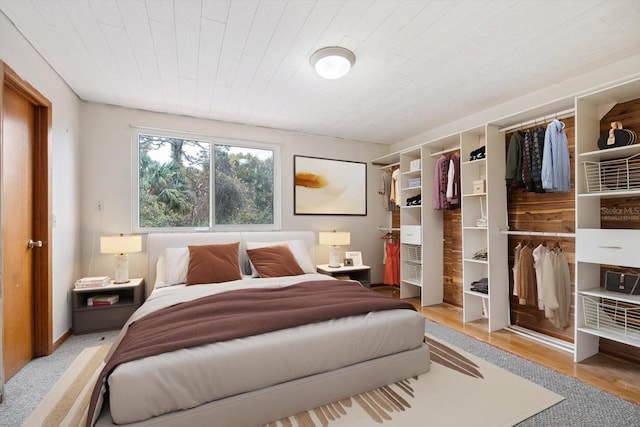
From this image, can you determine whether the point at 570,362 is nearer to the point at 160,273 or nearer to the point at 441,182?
the point at 441,182

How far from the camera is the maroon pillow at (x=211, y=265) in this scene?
9.74 feet

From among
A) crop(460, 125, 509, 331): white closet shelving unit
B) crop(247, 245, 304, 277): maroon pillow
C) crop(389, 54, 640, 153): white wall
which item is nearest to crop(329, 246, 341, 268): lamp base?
crop(247, 245, 304, 277): maroon pillow

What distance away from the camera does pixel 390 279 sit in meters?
4.61

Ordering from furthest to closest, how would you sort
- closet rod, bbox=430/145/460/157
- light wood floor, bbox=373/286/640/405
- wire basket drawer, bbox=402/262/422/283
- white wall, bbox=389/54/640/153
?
wire basket drawer, bbox=402/262/422/283 → closet rod, bbox=430/145/460/157 → white wall, bbox=389/54/640/153 → light wood floor, bbox=373/286/640/405

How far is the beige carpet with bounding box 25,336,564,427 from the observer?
1696 mm

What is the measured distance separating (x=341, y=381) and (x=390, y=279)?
295 cm

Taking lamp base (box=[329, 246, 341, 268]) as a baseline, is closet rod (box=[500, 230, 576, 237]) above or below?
above

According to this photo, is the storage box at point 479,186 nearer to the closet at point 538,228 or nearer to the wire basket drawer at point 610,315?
the closet at point 538,228

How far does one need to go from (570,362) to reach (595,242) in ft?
3.30

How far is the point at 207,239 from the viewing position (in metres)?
3.59

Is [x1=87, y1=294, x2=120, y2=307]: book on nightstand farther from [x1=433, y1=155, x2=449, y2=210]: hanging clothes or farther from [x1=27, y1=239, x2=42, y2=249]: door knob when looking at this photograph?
[x1=433, y1=155, x2=449, y2=210]: hanging clothes

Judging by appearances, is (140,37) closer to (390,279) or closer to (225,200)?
(225,200)

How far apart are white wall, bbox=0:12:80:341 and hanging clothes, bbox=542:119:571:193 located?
4325 millimetres

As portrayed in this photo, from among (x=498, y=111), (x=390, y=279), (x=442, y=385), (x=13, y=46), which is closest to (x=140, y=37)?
(x=13, y=46)
